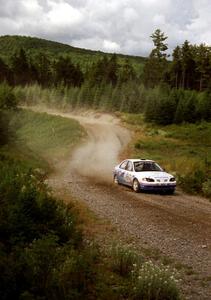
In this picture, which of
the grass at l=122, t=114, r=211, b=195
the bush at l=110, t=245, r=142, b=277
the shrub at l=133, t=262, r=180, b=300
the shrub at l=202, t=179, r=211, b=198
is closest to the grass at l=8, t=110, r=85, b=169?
the grass at l=122, t=114, r=211, b=195

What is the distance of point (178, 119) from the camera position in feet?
222

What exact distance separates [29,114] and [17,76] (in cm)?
4716

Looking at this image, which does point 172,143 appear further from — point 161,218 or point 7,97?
point 161,218

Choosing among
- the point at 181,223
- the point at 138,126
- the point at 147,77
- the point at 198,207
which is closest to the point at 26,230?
the point at 181,223

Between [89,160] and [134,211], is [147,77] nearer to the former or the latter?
[89,160]

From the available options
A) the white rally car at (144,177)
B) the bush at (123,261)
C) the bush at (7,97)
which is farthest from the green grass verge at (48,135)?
the bush at (123,261)

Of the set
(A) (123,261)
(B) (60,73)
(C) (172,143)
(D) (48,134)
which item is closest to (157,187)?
(A) (123,261)

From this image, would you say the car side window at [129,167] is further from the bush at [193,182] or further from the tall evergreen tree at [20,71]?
the tall evergreen tree at [20,71]

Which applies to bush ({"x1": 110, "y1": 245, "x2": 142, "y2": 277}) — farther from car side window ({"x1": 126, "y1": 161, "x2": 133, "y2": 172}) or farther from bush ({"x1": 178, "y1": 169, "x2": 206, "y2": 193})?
car side window ({"x1": 126, "y1": 161, "x2": 133, "y2": 172})

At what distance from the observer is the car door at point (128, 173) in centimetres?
→ 2312

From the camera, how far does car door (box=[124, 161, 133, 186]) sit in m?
23.1

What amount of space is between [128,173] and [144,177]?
1.67 meters

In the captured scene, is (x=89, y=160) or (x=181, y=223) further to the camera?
(x=89, y=160)

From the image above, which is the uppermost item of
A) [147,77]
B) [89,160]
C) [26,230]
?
[147,77]
